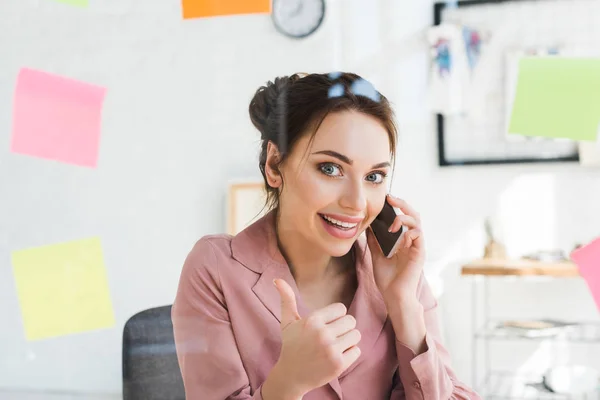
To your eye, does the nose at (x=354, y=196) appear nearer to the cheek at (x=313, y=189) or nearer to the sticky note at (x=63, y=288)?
the cheek at (x=313, y=189)

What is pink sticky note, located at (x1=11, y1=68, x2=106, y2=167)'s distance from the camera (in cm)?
55

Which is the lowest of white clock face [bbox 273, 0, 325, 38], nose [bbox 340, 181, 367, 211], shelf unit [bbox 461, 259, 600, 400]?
shelf unit [bbox 461, 259, 600, 400]

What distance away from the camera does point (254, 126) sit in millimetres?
516

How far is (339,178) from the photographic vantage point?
1.41 feet

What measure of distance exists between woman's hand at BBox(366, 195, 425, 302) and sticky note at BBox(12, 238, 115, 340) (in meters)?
0.25

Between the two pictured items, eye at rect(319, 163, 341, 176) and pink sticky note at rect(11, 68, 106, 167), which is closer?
eye at rect(319, 163, 341, 176)

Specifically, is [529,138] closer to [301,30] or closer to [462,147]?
[462,147]

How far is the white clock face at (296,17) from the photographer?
1.72ft

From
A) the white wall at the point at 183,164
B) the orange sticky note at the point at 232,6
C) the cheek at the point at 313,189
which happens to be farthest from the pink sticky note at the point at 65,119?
the cheek at the point at 313,189

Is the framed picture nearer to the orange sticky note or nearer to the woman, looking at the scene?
the woman

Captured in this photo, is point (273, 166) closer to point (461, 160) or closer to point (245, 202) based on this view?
point (245, 202)

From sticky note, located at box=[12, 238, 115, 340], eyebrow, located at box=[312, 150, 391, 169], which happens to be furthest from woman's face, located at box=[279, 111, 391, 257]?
sticky note, located at box=[12, 238, 115, 340]

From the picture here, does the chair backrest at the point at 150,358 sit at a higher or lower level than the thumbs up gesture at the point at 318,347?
lower

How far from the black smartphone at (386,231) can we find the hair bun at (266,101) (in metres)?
0.11
